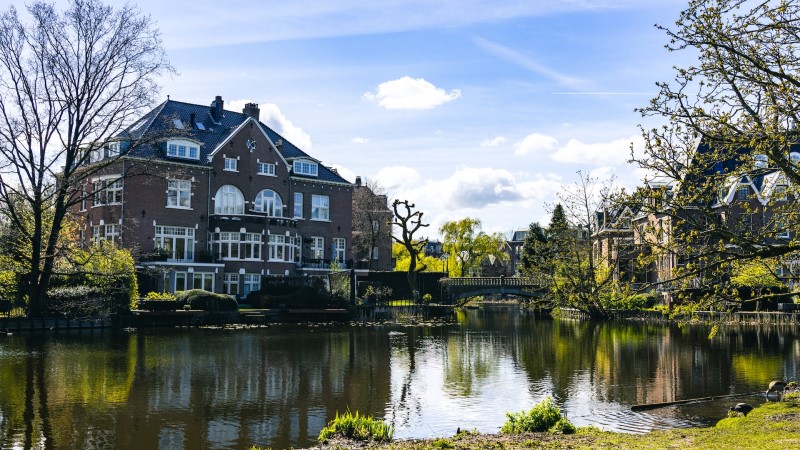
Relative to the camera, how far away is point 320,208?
201 feet

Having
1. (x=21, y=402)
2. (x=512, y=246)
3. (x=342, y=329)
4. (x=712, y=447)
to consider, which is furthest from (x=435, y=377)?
(x=512, y=246)

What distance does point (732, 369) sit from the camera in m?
25.3

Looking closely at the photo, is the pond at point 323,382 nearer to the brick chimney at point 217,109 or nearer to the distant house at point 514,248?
the brick chimney at point 217,109

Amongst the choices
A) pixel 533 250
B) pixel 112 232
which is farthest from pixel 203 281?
pixel 533 250

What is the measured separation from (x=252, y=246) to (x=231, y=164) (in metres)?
6.39

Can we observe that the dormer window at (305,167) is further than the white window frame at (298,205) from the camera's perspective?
Yes

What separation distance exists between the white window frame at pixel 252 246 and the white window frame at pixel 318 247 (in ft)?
20.8

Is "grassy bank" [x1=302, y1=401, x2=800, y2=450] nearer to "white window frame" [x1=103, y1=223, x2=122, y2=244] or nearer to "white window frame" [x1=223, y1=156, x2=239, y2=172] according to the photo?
"white window frame" [x1=103, y1=223, x2=122, y2=244]

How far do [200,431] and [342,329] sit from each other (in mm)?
27439

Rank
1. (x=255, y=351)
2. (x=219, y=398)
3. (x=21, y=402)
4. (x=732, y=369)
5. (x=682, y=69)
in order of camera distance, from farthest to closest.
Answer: (x=255, y=351), (x=732, y=369), (x=219, y=398), (x=21, y=402), (x=682, y=69)

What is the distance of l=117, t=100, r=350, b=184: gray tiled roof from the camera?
2034 inches

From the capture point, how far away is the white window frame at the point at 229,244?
177 feet

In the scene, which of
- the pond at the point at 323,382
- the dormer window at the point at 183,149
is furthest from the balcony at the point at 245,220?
the pond at the point at 323,382

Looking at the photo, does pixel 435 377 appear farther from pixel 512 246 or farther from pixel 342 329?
pixel 512 246
